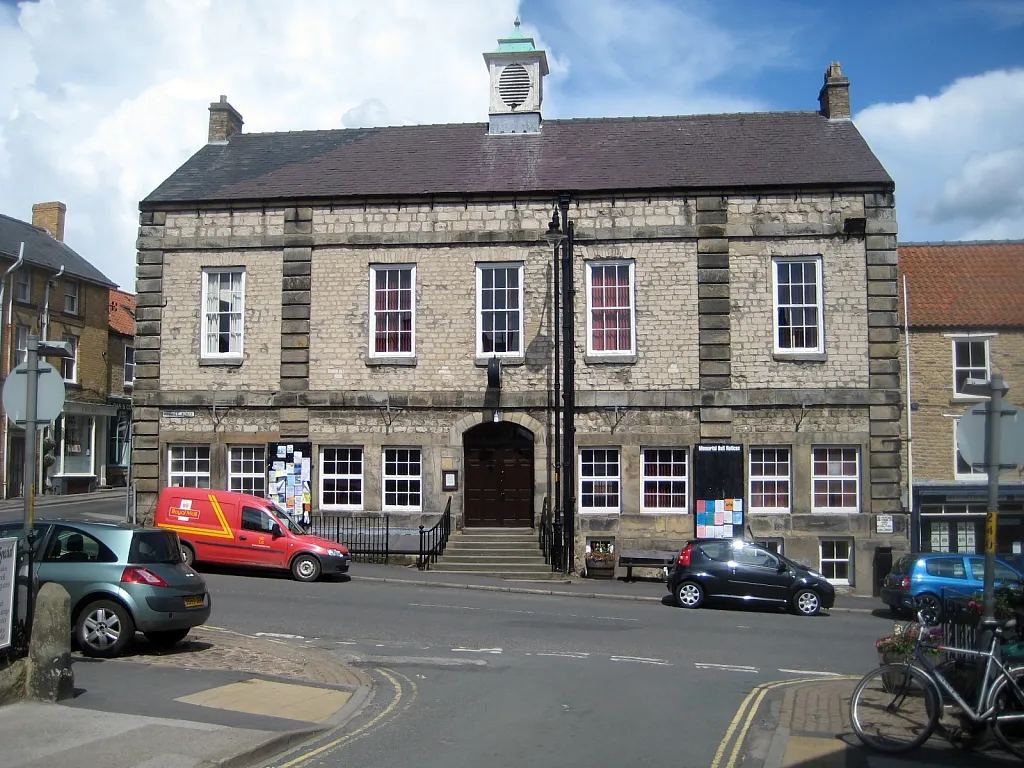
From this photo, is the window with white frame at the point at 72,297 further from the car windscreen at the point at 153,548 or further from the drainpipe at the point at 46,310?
the car windscreen at the point at 153,548

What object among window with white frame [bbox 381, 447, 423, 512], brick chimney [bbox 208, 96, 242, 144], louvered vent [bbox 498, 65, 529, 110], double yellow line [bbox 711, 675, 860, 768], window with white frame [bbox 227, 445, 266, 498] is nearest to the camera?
double yellow line [bbox 711, 675, 860, 768]

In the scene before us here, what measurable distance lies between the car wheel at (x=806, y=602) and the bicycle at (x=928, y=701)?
407 inches

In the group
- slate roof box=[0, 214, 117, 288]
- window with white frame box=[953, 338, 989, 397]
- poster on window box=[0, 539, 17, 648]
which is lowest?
poster on window box=[0, 539, 17, 648]

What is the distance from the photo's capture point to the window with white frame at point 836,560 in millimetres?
23391

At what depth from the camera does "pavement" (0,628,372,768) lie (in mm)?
7625

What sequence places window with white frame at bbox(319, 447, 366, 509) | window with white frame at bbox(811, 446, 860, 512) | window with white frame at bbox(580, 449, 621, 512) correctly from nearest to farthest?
window with white frame at bbox(811, 446, 860, 512) → window with white frame at bbox(580, 449, 621, 512) → window with white frame at bbox(319, 447, 366, 509)

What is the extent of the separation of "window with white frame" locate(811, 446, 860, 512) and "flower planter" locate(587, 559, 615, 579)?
5.11 metres

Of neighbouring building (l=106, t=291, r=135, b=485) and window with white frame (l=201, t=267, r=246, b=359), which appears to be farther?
neighbouring building (l=106, t=291, r=135, b=485)

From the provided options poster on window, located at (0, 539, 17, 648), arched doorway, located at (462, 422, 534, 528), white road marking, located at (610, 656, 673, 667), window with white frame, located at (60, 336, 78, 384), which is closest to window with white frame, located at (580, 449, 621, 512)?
arched doorway, located at (462, 422, 534, 528)

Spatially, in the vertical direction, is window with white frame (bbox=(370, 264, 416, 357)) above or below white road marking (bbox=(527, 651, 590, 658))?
above

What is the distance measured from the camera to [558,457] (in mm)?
23844

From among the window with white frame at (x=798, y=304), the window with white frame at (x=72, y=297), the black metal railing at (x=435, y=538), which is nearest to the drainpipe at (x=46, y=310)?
the window with white frame at (x=72, y=297)

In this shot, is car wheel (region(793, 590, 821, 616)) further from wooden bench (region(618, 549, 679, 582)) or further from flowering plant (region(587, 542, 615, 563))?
flowering plant (region(587, 542, 615, 563))

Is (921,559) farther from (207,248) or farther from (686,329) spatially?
(207,248)
